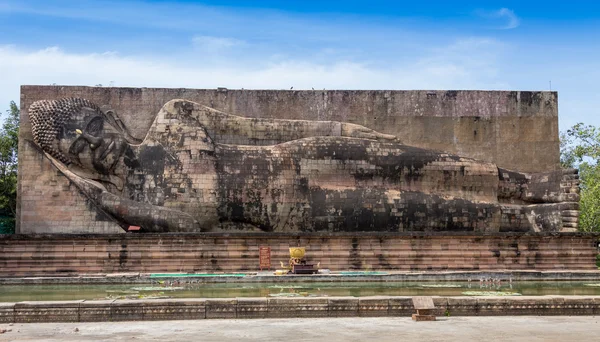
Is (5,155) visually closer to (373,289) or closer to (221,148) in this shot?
(221,148)

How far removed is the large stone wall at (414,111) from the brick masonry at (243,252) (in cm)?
247

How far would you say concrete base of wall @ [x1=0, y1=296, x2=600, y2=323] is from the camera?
7.76 m

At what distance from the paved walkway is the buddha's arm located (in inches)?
316

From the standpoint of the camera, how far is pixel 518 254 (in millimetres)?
14633

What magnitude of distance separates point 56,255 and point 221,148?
3.79 m

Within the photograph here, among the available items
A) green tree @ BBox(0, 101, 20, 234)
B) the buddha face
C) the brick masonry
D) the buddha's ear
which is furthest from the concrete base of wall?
green tree @ BBox(0, 101, 20, 234)

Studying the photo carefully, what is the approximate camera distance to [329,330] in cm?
699

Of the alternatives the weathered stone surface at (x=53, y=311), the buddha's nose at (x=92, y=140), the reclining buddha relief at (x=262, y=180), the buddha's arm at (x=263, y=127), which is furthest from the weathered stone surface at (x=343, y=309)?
the buddha's nose at (x=92, y=140)

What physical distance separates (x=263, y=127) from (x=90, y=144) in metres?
3.53

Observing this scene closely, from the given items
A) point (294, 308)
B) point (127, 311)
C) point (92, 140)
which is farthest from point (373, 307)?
point (92, 140)

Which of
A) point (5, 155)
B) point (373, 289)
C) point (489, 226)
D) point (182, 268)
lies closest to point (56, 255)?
point (182, 268)

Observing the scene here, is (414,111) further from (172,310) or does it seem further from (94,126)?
(172,310)

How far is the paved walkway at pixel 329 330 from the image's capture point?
21.4ft

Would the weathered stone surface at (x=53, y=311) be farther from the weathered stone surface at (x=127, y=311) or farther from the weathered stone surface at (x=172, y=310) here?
the weathered stone surface at (x=172, y=310)
